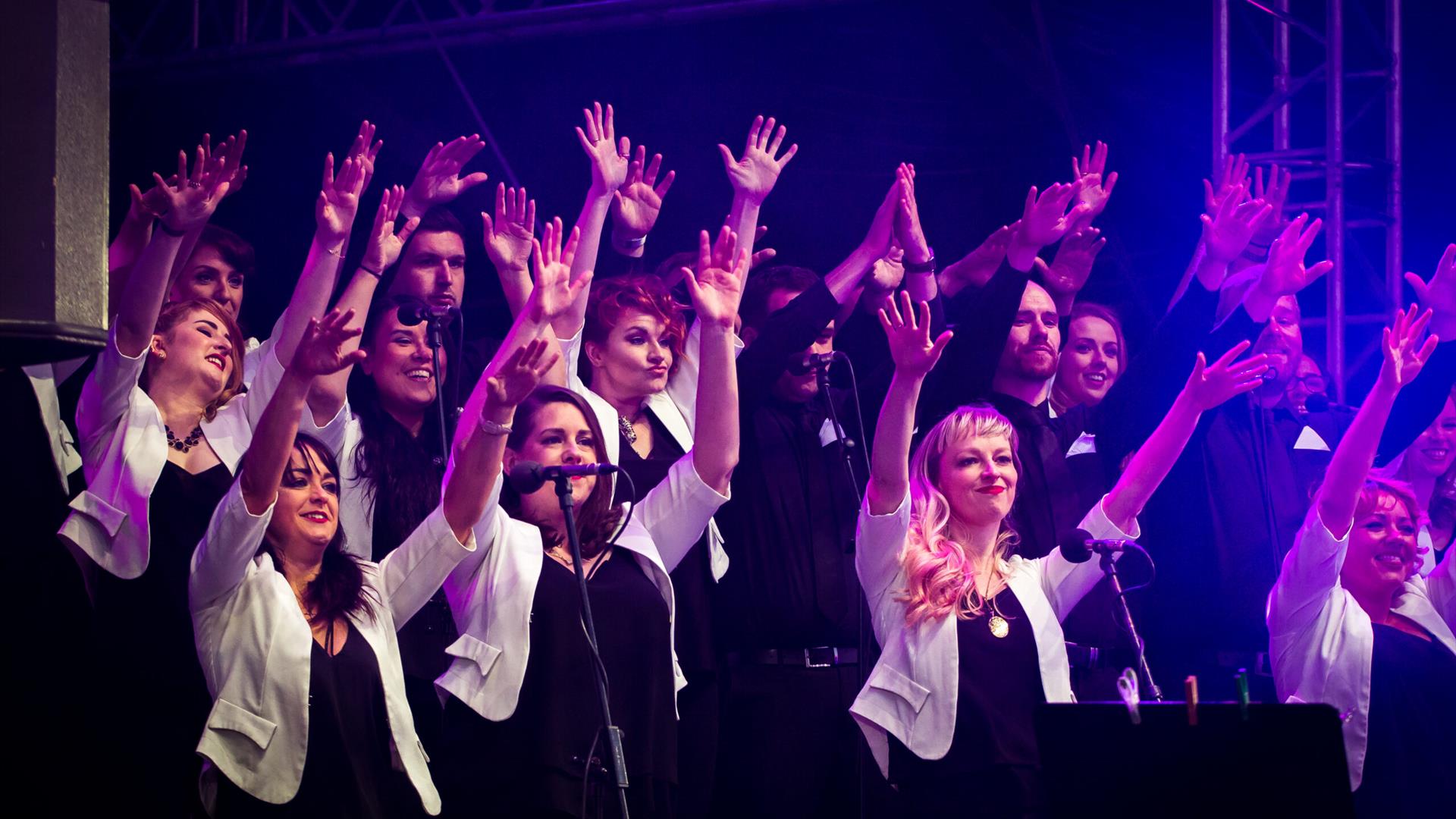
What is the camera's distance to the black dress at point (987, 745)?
3.77 m

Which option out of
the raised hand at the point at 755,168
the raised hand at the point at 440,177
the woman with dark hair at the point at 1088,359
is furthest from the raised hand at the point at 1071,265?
the raised hand at the point at 440,177

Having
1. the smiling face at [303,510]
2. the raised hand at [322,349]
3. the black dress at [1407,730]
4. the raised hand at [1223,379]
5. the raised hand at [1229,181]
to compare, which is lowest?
the black dress at [1407,730]

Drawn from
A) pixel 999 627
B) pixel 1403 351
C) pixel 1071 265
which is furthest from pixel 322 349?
pixel 1403 351

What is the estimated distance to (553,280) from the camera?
4.20 meters

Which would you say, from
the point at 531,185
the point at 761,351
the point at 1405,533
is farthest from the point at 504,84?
the point at 1405,533

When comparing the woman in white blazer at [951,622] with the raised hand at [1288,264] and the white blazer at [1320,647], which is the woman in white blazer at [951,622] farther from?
the raised hand at [1288,264]

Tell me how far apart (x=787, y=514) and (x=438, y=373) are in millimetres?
1087

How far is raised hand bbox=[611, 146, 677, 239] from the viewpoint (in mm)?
5133

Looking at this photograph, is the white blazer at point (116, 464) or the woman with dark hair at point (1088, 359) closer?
the white blazer at point (116, 464)

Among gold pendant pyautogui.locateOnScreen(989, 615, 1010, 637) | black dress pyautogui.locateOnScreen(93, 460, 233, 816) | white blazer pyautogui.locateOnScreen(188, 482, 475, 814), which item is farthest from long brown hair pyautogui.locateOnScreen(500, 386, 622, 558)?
gold pendant pyautogui.locateOnScreen(989, 615, 1010, 637)

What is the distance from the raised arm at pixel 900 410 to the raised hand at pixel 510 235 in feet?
4.64

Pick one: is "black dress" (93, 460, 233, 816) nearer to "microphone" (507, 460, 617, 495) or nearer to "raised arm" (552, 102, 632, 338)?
"microphone" (507, 460, 617, 495)

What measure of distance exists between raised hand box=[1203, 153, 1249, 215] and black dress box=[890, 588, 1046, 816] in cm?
199

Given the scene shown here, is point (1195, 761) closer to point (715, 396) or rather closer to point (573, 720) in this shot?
point (573, 720)
